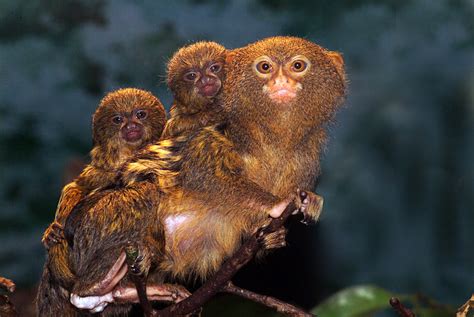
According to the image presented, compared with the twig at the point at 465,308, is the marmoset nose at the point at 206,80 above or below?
above

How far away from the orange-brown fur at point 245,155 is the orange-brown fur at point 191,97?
5.5 inches

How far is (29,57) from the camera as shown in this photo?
13.6 ft

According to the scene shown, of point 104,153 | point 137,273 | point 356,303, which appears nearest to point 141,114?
point 104,153

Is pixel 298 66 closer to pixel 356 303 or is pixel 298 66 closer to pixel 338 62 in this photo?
pixel 338 62

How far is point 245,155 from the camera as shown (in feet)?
6.73

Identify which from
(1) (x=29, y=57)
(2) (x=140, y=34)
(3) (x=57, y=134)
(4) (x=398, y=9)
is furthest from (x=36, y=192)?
(4) (x=398, y=9)

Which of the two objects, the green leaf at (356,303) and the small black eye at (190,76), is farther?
the green leaf at (356,303)

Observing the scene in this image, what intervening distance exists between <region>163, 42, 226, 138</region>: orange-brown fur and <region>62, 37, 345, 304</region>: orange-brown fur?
0.14m

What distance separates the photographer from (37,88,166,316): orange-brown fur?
223 centimetres

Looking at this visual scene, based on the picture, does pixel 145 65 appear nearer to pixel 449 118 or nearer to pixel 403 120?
pixel 403 120

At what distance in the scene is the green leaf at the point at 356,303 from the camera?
2.76 metres

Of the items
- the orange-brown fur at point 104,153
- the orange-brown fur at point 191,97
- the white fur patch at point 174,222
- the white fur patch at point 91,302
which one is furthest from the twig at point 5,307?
the orange-brown fur at point 191,97

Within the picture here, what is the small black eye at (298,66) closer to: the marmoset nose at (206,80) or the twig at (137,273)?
the marmoset nose at (206,80)

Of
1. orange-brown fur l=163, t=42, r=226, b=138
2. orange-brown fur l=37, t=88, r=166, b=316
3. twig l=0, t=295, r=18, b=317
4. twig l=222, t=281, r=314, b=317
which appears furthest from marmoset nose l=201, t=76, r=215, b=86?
twig l=0, t=295, r=18, b=317
